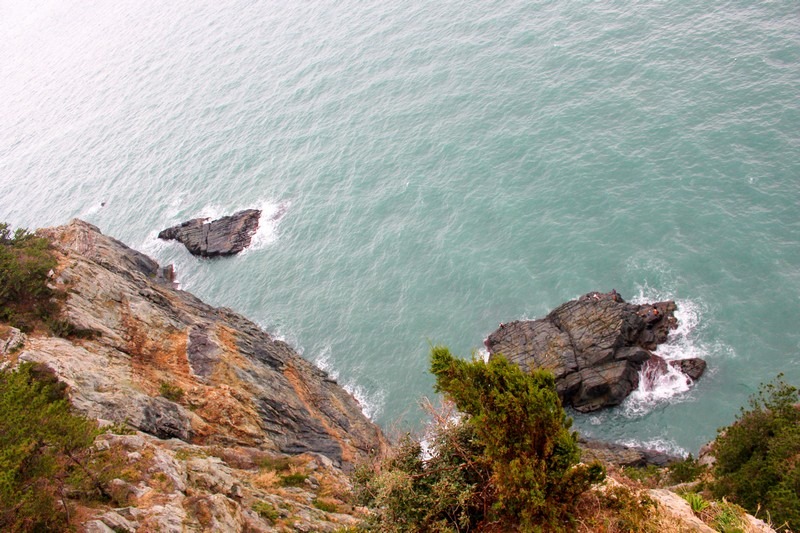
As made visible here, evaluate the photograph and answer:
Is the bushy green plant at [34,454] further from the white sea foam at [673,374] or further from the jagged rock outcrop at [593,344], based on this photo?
the white sea foam at [673,374]

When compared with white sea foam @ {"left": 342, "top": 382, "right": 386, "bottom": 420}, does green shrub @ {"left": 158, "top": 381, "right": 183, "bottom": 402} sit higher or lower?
lower

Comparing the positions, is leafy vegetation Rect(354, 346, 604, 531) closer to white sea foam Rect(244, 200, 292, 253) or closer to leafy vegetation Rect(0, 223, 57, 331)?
leafy vegetation Rect(0, 223, 57, 331)

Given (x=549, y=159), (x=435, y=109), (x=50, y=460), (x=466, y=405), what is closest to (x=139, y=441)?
(x=50, y=460)

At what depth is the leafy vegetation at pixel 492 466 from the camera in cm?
2070

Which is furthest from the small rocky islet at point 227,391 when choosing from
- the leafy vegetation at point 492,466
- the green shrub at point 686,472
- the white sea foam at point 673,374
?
the green shrub at point 686,472

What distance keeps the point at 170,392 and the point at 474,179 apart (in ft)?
179

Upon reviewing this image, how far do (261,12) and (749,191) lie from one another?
14052 centimetres

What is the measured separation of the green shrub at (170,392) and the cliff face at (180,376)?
0.25 ft

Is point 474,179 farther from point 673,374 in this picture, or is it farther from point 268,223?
point 673,374

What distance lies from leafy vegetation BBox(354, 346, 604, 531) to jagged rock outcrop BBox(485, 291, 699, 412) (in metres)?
27.0

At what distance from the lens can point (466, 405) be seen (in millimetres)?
22953

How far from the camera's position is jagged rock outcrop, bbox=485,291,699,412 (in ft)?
164

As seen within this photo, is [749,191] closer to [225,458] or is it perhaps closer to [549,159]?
[549,159]

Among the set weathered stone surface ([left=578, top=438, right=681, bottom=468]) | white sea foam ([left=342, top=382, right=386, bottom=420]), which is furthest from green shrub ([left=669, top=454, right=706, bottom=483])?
white sea foam ([left=342, top=382, right=386, bottom=420])
